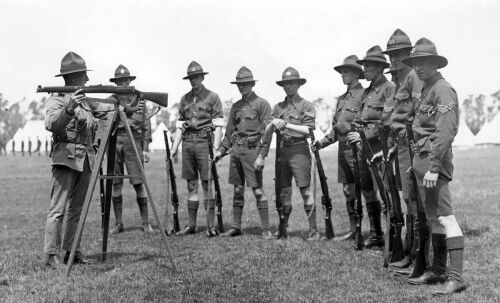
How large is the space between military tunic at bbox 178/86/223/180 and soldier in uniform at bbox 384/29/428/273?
4.23 m

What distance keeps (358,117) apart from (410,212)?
238cm

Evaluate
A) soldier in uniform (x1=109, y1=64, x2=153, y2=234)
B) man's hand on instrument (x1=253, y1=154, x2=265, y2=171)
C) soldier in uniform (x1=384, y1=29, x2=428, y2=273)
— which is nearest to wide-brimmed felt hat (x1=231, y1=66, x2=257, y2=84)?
man's hand on instrument (x1=253, y1=154, x2=265, y2=171)

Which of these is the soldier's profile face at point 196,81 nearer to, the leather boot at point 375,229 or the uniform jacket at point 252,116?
the uniform jacket at point 252,116

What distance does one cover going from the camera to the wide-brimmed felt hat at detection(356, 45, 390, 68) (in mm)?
9642

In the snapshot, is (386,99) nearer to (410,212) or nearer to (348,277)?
(410,212)

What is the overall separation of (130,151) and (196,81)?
2.21 meters

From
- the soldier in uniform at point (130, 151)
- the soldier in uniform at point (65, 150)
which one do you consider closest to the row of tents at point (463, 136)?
the soldier in uniform at point (130, 151)

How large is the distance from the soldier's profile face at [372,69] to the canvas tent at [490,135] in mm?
96544

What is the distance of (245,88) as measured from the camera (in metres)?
11.4

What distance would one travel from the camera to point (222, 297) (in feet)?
22.6

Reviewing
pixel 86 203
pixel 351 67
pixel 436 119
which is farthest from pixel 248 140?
pixel 436 119

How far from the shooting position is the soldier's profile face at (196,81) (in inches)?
461

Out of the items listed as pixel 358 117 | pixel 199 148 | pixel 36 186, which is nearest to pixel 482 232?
pixel 358 117

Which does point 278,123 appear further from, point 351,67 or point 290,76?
point 351,67
